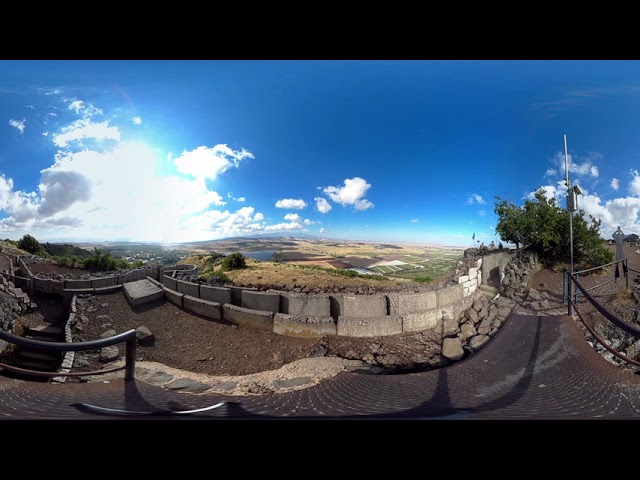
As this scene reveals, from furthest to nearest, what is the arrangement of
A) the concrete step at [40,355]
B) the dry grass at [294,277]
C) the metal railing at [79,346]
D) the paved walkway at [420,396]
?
the dry grass at [294,277] → the concrete step at [40,355] → the paved walkway at [420,396] → the metal railing at [79,346]

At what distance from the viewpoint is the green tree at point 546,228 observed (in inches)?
72.1

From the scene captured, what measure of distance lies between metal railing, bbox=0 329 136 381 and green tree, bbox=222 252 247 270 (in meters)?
0.73

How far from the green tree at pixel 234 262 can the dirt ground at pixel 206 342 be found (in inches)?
17.2

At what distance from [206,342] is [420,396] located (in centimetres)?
144

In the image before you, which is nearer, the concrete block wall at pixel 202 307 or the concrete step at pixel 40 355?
the concrete step at pixel 40 355

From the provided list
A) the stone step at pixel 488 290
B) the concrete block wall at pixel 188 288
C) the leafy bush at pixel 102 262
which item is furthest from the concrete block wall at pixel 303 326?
the leafy bush at pixel 102 262

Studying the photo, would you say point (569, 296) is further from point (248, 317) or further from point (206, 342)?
point (206, 342)

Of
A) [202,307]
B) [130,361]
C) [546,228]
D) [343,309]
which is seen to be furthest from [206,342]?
[546,228]

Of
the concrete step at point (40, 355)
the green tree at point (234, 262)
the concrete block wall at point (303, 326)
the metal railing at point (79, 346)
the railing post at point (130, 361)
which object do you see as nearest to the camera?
the metal railing at point (79, 346)

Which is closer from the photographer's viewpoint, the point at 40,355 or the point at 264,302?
the point at 40,355

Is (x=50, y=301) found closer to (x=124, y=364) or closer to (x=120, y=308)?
(x=120, y=308)

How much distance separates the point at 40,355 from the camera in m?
1.63

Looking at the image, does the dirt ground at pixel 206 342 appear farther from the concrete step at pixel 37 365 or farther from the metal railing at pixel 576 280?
the metal railing at pixel 576 280

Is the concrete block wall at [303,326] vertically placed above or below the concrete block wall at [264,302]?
below
